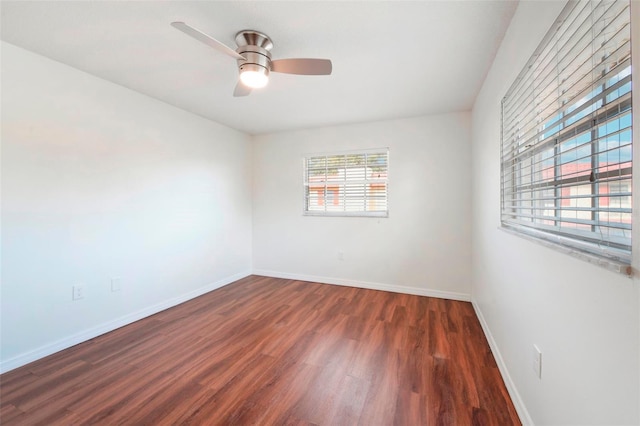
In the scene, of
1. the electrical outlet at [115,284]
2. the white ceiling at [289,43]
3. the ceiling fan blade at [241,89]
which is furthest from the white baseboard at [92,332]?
the ceiling fan blade at [241,89]

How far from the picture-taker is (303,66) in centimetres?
172

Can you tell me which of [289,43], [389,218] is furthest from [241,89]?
[389,218]

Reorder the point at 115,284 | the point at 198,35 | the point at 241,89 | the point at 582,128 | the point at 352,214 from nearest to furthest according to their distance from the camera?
1. the point at 582,128
2. the point at 198,35
3. the point at 241,89
4. the point at 115,284
5. the point at 352,214

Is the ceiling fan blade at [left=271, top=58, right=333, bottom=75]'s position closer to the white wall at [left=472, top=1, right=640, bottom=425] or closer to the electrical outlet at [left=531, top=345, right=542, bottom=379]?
the white wall at [left=472, top=1, right=640, bottom=425]

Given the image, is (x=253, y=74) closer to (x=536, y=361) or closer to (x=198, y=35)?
(x=198, y=35)

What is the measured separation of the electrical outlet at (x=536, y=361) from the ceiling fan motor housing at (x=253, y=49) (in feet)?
7.63

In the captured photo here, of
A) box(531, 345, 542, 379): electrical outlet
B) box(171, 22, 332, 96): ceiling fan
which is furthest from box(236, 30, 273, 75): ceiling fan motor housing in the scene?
box(531, 345, 542, 379): electrical outlet

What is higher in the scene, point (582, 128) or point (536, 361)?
point (582, 128)

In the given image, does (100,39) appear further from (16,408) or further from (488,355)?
(488,355)

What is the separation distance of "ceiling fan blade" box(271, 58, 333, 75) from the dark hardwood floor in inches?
84.9

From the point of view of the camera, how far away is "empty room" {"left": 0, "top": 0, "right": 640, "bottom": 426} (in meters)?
0.92

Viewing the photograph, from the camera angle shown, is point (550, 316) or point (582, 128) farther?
point (550, 316)

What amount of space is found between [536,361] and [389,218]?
2.36m

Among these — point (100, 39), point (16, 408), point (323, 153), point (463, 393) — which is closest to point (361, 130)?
point (323, 153)
